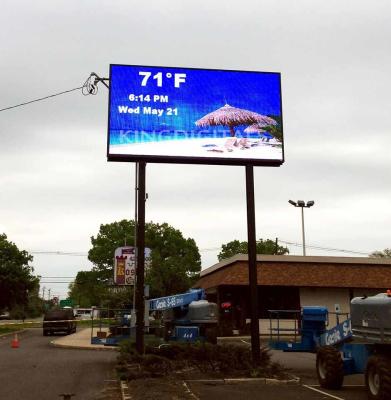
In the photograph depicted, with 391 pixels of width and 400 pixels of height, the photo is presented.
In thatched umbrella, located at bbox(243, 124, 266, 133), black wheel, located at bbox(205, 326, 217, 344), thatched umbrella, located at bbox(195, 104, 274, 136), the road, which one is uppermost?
thatched umbrella, located at bbox(195, 104, 274, 136)

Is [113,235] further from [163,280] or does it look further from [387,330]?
[387,330]

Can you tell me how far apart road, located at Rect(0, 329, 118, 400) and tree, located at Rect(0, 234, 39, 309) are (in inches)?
754

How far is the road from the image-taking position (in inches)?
488

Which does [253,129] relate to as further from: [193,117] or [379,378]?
[379,378]

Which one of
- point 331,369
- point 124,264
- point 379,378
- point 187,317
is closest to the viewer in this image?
point 379,378

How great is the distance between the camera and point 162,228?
82.2 meters

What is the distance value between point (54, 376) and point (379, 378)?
9.38 metres

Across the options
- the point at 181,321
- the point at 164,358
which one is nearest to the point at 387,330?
the point at 164,358

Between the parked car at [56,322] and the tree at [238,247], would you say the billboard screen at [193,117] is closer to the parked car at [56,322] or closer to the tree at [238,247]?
the parked car at [56,322]

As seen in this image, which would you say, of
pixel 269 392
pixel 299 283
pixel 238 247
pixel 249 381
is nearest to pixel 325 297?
pixel 299 283

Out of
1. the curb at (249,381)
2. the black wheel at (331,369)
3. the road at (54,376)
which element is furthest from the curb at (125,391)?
the black wheel at (331,369)

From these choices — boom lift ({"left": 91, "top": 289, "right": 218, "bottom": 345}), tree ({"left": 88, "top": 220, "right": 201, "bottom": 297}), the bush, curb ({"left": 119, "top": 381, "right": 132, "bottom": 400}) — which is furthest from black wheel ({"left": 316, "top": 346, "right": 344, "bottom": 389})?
tree ({"left": 88, "top": 220, "right": 201, "bottom": 297})

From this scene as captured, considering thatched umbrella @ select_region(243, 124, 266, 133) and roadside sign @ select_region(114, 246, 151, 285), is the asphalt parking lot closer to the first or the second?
thatched umbrella @ select_region(243, 124, 266, 133)

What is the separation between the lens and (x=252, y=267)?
15641 millimetres
